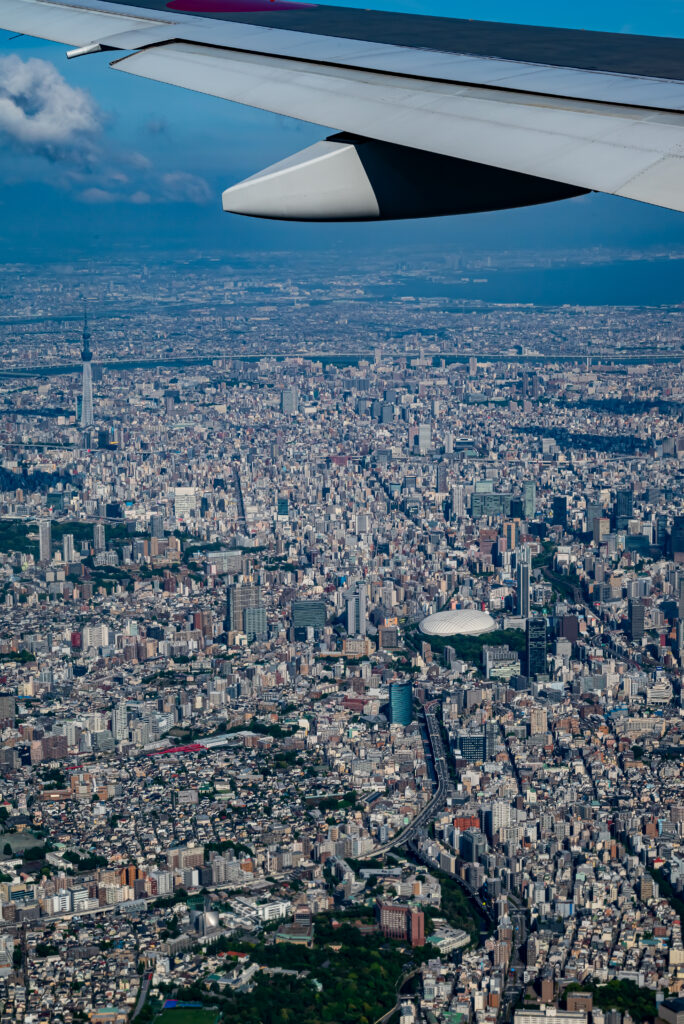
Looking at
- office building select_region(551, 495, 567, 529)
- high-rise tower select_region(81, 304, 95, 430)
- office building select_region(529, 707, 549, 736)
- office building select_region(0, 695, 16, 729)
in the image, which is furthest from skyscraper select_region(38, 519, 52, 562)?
office building select_region(529, 707, 549, 736)

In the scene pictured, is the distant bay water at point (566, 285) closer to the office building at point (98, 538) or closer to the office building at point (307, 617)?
the office building at point (98, 538)

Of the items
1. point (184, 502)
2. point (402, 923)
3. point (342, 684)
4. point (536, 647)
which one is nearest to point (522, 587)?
point (536, 647)

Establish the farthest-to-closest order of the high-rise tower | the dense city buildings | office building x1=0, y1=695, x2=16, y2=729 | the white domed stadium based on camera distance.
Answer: the high-rise tower → the white domed stadium → office building x1=0, y1=695, x2=16, y2=729 → the dense city buildings

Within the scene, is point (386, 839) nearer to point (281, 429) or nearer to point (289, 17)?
point (289, 17)

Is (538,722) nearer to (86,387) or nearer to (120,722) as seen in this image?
(120,722)

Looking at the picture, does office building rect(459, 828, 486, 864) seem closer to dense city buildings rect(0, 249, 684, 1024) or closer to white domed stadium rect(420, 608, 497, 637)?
dense city buildings rect(0, 249, 684, 1024)

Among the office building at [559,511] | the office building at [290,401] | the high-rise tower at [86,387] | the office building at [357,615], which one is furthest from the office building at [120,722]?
the office building at [290,401]
